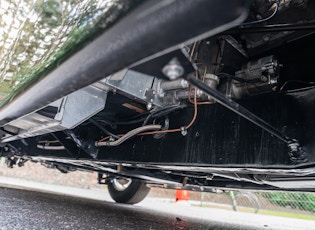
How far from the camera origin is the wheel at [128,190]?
306 centimetres

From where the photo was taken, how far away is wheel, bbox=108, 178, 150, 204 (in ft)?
10.0

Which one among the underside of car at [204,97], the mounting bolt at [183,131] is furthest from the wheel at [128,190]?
the mounting bolt at [183,131]

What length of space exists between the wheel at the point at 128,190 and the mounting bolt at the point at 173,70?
260 centimetres

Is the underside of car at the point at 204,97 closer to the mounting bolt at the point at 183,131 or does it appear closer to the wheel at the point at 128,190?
the mounting bolt at the point at 183,131

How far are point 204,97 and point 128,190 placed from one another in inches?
85.3

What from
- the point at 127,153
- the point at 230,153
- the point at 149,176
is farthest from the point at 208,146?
the point at 149,176

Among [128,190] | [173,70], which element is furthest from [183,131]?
[128,190]

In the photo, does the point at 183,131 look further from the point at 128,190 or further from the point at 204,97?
the point at 128,190

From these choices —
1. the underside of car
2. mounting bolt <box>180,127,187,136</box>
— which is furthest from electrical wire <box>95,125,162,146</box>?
mounting bolt <box>180,127,187,136</box>

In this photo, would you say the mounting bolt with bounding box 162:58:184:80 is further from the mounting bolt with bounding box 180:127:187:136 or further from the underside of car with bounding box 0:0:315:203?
the mounting bolt with bounding box 180:127:187:136

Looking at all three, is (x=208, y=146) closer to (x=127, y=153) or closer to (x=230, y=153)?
(x=230, y=153)

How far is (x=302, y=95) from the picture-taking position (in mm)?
1015

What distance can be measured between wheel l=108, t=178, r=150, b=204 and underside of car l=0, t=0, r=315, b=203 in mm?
1567

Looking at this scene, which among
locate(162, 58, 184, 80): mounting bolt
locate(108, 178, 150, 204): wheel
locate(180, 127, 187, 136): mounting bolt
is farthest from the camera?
locate(108, 178, 150, 204): wheel
